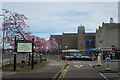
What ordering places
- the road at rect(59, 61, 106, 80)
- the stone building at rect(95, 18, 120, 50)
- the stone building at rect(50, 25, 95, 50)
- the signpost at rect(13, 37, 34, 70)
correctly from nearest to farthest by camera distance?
the road at rect(59, 61, 106, 80) < the signpost at rect(13, 37, 34, 70) < the stone building at rect(95, 18, 120, 50) < the stone building at rect(50, 25, 95, 50)

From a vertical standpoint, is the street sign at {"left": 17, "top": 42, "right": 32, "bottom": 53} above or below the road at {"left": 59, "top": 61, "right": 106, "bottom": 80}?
above

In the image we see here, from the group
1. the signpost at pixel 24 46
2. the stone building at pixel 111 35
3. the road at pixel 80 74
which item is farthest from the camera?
the stone building at pixel 111 35

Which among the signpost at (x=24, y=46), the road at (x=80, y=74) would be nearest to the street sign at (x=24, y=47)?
the signpost at (x=24, y=46)

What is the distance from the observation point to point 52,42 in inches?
1254

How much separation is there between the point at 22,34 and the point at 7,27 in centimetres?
227

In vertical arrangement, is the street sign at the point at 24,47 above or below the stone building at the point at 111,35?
below

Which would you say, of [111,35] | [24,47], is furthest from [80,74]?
[111,35]

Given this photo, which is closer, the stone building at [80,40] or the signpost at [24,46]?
→ the signpost at [24,46]

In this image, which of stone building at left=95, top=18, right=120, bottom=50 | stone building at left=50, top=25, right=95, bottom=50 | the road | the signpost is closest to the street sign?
the signpost

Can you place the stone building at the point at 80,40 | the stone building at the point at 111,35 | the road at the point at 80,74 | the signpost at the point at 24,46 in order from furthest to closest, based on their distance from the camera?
the stone building at the point at 80,40, the stone building at the point at 111,35, the signpost at the point at 24,46, the road at the point at 80,74

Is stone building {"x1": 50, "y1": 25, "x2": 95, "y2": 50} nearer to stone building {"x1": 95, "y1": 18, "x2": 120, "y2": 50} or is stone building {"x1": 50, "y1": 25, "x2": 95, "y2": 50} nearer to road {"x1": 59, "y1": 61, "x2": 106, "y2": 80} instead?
stone building {"x1": 95, "y1": 18, "x2": 120, "y2": 50}

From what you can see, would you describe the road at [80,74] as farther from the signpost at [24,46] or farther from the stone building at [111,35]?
the stone building at [111,35]

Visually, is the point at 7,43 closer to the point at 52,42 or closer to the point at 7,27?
the point at 7,27

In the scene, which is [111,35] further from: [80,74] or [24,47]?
[80,74]
